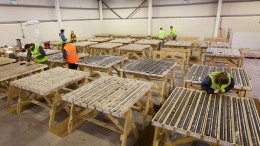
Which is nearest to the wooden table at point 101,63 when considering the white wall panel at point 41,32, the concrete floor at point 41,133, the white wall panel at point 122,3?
the concrete floor at point 41,133

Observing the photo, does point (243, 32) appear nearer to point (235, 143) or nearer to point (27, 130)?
point (235, 143)

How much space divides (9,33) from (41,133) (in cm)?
917

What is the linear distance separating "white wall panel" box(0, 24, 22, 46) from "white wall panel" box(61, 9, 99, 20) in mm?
3589

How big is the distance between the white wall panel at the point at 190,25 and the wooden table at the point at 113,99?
11293 millimetres

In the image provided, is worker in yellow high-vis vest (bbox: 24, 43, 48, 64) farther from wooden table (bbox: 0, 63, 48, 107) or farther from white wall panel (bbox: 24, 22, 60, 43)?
white wall panel (bbox: 24, 22, 60, 43)

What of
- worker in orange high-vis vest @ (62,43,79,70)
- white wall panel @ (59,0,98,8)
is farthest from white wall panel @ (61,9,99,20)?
worker in orange high-vis vest @ (62,43,79,70)

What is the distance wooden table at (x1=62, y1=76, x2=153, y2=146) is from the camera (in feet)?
9.59

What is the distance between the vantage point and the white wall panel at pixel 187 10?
12.8 meters

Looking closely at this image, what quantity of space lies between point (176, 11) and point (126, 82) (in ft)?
39.3

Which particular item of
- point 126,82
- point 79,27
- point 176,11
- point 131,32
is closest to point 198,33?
point 176,11

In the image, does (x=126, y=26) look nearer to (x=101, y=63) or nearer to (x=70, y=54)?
(x=70, y=54)

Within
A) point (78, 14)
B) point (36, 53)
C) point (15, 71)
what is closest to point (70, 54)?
point (36, 53)

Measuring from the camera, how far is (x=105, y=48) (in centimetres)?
864

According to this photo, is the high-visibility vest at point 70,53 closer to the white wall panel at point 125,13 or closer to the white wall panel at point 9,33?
the white wall panel at point 9,33
